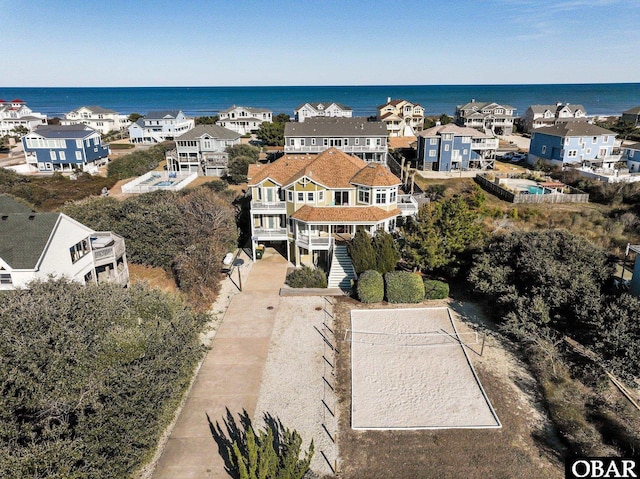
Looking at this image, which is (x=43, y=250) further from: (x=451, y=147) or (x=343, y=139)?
(x=451, y=147)

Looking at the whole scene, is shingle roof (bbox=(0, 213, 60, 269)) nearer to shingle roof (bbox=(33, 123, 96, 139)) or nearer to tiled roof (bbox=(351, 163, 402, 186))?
tiled roof (bbox=(351, 163, 402, 186))

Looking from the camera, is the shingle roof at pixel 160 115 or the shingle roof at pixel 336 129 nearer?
the shingle roof at pixel 336 129

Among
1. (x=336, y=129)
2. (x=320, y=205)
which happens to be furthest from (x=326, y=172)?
(x=336, y=129)

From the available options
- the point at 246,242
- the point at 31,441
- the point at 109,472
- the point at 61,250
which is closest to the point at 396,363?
the point at 109,472

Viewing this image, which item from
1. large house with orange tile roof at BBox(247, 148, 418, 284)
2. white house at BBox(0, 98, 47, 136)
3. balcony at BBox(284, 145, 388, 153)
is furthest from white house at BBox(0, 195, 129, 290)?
white house at BBox(0, 98, 47, 136)

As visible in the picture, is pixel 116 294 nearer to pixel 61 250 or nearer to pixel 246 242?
pixel 61 250

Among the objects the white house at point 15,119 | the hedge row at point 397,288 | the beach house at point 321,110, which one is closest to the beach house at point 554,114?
the beach house at point 321,110

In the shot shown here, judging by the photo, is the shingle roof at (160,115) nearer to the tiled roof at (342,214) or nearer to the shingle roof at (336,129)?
the shingle roof at (336,129)
